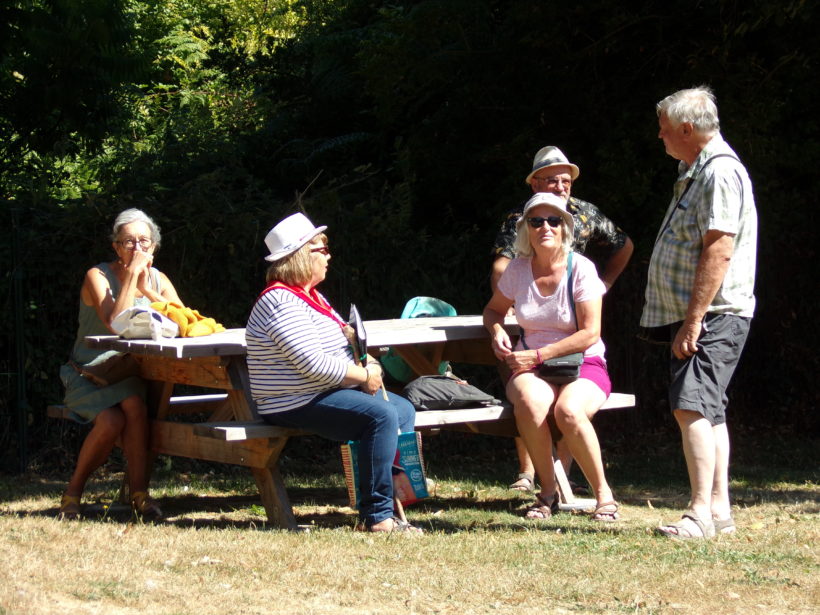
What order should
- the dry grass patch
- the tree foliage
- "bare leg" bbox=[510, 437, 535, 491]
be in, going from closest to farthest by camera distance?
the dry grass patch → "bare leg" bbox=[510, 437, 535, 491] → the tree foliage

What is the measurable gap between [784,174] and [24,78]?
605 centimetres

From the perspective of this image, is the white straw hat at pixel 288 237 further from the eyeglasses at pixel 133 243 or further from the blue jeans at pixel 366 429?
the eyeglasses at pixel 133 243

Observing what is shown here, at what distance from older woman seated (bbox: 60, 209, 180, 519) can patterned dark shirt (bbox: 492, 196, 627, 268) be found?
6.60 ft

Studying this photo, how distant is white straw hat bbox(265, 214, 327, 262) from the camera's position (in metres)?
5.36

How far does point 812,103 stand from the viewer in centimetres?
900

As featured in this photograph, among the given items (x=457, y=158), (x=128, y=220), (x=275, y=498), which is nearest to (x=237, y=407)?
(x=275, y=498)

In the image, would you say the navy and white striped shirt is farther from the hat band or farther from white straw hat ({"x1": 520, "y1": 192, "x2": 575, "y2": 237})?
the hat band

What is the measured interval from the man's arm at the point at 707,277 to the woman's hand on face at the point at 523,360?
0.94m

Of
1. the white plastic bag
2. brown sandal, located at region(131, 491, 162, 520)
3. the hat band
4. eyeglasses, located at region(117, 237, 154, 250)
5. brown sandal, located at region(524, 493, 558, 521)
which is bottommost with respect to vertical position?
brown sandal, located at region(524, 493, 558, 521)

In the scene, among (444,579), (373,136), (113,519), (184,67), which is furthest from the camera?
(184,67)

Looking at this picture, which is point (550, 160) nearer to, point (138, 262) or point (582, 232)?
point (582, 232)

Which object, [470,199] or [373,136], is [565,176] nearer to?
[470,199]

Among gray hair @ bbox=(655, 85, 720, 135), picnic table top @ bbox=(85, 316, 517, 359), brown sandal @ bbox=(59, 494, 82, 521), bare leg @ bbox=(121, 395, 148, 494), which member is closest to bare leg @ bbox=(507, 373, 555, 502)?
picnic table top @ bbox=(85, 316, 517, 359)

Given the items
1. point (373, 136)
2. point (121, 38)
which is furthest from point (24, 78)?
point (373, 136)
